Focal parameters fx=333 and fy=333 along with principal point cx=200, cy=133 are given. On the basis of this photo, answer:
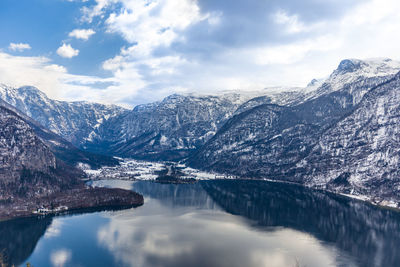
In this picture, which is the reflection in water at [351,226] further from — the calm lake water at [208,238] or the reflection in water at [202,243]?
the reflection in water at [202,243]

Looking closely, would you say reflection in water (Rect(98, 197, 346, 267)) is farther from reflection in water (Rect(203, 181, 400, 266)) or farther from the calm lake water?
reflection in water (Rect(203, 181, 400, 266))

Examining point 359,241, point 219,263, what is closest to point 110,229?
point 219,263

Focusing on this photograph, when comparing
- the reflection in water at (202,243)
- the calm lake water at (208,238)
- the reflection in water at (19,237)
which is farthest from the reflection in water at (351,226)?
the reflection in water at (19,237)

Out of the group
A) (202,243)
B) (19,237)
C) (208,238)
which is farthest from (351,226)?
(19,237)

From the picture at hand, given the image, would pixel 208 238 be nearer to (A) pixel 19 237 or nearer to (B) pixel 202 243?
(B) pixel 202 243

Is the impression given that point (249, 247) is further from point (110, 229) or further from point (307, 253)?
point (110, 229)

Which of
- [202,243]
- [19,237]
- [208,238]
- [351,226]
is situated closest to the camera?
[202,243]
